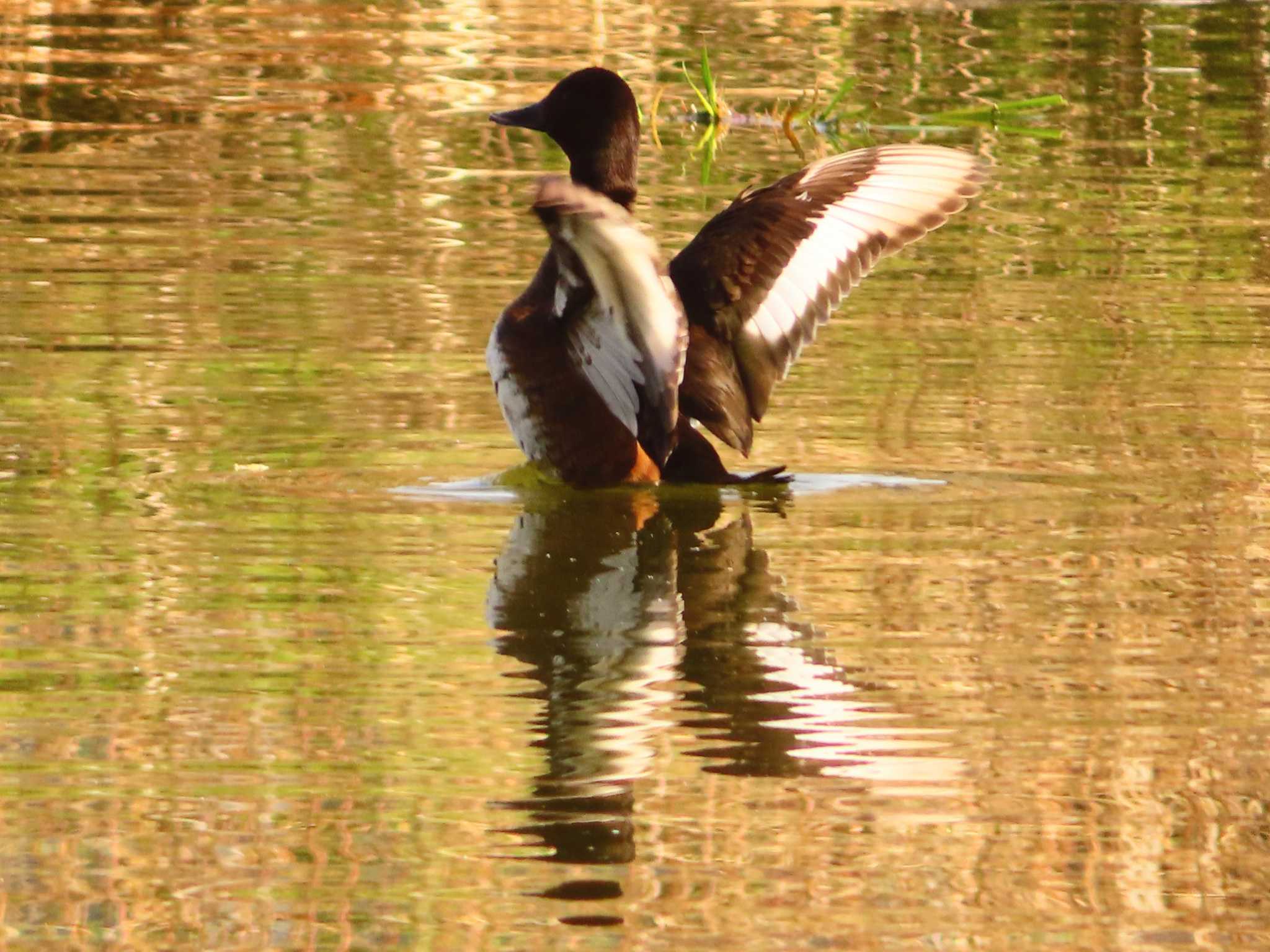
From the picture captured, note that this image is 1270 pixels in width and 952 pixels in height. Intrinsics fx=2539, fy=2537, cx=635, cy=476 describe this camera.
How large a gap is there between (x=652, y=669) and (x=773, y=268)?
1.94m

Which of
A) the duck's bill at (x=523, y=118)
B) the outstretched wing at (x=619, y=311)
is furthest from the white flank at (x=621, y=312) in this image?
the duck's bill at (x=523, y=118)

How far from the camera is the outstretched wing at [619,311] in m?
5.04

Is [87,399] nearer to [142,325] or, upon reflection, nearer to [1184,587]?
[142,325]

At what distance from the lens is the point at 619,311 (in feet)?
19.2

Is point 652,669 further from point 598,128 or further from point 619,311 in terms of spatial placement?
point 598,128

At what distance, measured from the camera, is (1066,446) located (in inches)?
273

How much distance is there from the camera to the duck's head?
6.92 metres

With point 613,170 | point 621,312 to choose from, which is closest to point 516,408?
point 621,312

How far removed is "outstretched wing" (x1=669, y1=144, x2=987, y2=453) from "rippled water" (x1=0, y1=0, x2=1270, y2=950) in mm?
309

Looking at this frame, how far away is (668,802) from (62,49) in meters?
13.7

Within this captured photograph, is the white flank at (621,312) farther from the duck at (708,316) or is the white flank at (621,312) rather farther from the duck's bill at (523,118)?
the duck's bill at (523,118)

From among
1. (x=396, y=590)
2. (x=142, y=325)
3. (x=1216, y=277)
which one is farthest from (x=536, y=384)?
(x=1216, y=277)

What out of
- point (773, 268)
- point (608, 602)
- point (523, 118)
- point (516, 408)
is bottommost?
point (608, 602)

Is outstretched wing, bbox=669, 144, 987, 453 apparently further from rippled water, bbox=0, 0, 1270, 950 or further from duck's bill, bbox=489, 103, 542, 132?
duck's bill, bbox=489, 103, 542, 132
